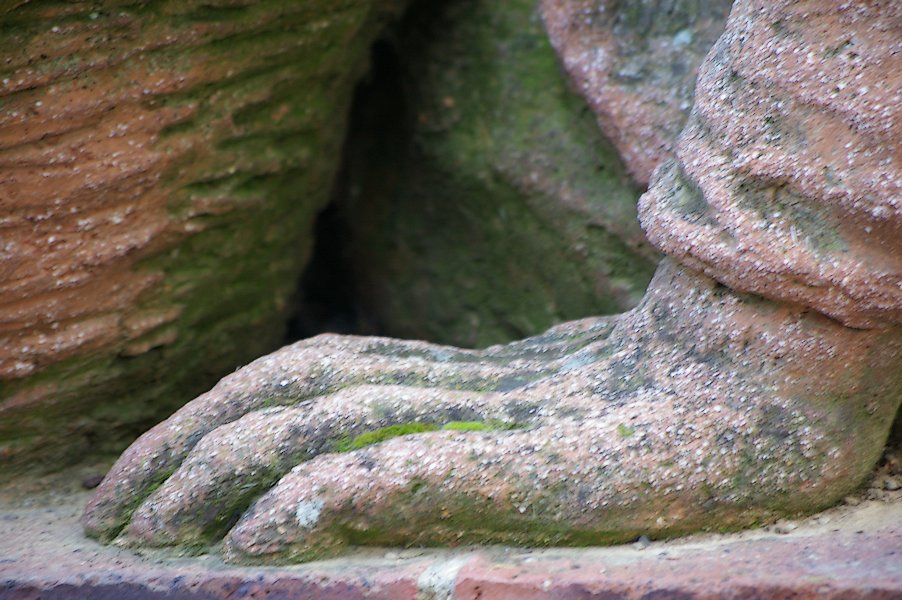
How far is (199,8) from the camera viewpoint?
1.41 metres

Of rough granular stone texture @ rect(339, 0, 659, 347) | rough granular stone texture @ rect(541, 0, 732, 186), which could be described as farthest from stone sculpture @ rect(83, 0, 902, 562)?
rough granular stone texture @ rect(339, 0, 659, 347)

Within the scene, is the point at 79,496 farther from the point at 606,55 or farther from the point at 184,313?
the point at 606,55

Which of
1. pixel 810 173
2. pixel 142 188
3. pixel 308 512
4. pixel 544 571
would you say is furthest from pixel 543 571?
pixel 142 188

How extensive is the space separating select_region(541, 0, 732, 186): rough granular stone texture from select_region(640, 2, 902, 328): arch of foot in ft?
1.28

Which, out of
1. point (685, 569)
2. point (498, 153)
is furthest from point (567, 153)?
point (685, 569)

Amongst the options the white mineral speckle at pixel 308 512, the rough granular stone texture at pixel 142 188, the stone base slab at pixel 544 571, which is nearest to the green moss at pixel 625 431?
the stone base slab at pixel 544 571

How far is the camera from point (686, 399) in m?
1.13

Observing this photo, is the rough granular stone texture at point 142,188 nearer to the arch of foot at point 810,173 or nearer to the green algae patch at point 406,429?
the green algae patch at point 406,429

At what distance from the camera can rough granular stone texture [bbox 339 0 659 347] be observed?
67.7 inches

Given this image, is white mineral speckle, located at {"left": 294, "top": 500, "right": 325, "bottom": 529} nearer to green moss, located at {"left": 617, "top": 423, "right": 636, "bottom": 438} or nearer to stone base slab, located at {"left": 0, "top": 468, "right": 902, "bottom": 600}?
stone base slab, located at {"left": 0, "top": 468, "right": 902, "bottom": 600}

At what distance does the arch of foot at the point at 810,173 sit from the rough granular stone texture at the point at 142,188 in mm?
684

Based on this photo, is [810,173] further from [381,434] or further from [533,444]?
[381,434]

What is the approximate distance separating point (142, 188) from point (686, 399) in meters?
0.78

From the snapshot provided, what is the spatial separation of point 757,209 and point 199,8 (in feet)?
2.54
